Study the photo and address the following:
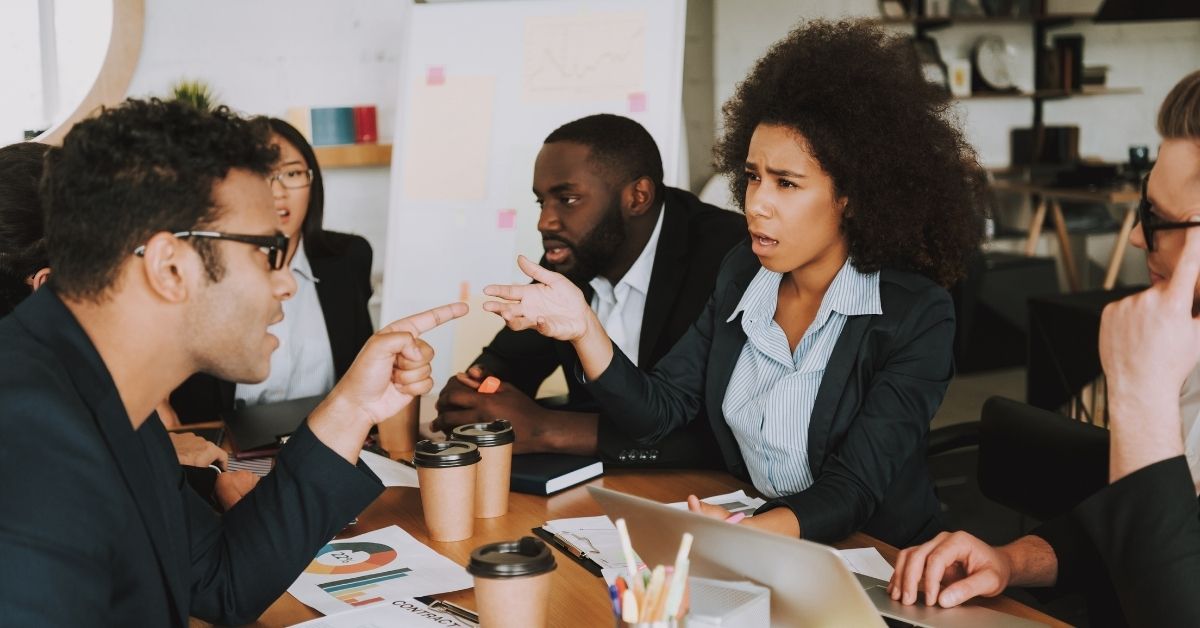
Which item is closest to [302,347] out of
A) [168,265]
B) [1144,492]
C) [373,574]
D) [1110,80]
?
[373,574]

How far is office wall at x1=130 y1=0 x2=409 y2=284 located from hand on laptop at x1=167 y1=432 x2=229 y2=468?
2.51m

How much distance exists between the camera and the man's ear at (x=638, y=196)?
8.85 feet

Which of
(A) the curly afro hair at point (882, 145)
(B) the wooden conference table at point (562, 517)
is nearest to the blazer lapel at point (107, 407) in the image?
(B) the wooden conference table at point (562, 517)

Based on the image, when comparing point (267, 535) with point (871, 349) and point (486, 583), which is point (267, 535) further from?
point (871, 349)

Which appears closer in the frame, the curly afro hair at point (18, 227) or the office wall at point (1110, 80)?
the curly afro hair at point (18, 227)

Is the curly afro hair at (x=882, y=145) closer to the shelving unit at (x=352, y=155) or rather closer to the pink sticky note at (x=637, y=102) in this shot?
the pink sticky note at (x=637, y=102)

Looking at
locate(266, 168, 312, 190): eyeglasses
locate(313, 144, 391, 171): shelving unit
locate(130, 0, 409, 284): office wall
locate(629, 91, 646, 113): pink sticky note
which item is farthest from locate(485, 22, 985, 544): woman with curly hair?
locate(130, 0, 409, 284): office wall

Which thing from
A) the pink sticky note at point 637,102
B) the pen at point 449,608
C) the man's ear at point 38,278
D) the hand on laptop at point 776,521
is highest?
the pink sticky note at point 637,102

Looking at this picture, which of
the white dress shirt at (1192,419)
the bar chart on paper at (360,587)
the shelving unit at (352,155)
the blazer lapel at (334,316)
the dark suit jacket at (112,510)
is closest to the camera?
the dark suit jacket at (112,510)

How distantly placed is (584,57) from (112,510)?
2691 millimetres

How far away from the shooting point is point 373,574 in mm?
1463

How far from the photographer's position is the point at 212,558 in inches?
54.4

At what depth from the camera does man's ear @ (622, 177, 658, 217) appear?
2697mm

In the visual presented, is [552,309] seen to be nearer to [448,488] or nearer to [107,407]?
[448,488]
